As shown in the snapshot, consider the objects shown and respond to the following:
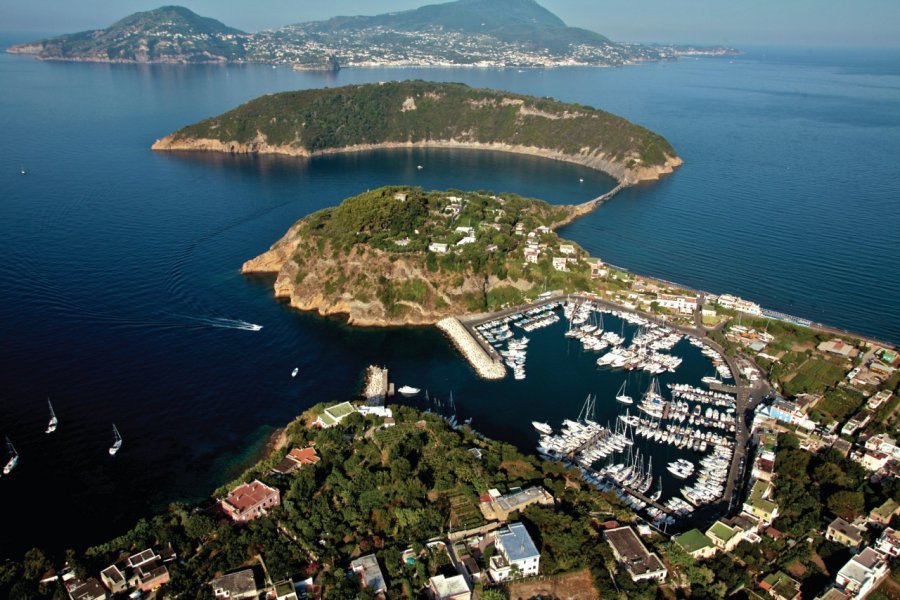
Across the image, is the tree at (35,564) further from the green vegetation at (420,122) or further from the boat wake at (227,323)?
the green vegetation at (420,122)

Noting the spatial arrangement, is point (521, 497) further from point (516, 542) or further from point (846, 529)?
point (846, 529)

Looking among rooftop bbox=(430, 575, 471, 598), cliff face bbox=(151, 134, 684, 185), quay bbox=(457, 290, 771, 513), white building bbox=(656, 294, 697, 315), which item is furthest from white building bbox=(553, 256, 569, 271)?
cliff face bbox=(151, 134, 684, 185)

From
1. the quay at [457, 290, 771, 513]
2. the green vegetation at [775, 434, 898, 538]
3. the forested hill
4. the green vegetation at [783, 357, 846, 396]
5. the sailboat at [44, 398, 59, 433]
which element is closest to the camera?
the green vegetation at [775, 434, 898, 538]

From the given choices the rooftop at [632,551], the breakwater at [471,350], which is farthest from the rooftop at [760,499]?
the breakwater at [471,350]

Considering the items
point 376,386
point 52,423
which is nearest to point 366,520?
point 376,386

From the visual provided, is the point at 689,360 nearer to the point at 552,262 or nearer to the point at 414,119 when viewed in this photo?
the point at 552,262

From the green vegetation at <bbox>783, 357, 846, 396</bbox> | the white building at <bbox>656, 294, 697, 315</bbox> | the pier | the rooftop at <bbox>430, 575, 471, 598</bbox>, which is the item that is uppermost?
the pier

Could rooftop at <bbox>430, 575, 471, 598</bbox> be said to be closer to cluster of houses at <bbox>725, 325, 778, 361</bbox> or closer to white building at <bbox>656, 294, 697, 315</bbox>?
cluster of houses at <bbox>725, 325, 778, 361</bbox>
